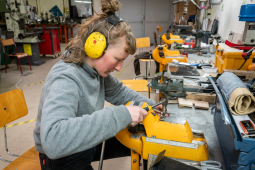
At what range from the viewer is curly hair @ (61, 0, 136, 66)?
0.87m

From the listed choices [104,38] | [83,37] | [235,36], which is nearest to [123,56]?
[104,38]

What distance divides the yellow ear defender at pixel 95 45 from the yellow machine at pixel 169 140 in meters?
0.39

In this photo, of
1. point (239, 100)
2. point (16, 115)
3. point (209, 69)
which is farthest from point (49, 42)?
point (239, 100)

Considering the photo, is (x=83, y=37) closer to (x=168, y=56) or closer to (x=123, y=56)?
(x=123, y=56)

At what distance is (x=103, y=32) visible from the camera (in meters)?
0.87

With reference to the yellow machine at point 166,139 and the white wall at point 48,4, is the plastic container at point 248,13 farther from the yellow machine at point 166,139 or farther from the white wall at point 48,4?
the white wall at point 48,4

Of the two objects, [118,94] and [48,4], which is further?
[48,4]

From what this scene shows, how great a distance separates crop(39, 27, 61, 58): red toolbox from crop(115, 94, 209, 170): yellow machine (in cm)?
533

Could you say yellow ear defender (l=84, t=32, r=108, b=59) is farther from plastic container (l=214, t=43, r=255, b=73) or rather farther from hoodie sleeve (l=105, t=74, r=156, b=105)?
plastic container (l=214, t=43, r=255, b=73)

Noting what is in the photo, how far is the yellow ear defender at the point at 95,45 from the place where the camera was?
32.7 inches

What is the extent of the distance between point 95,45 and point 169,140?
0.55 m

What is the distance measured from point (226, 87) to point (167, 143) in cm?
43

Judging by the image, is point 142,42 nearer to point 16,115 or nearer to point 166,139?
point 16,115

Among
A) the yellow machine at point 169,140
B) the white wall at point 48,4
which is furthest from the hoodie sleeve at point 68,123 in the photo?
the white wall at point 48,4
